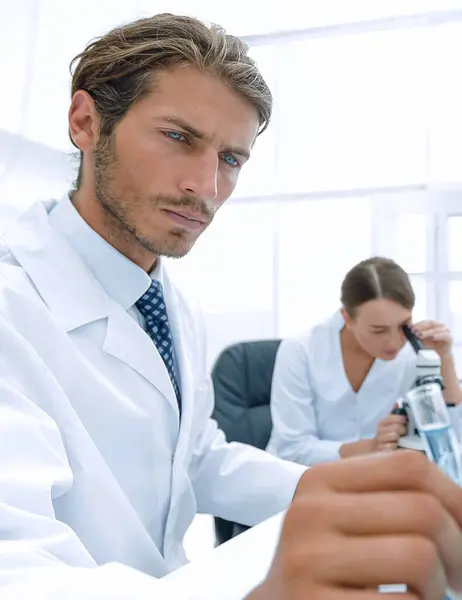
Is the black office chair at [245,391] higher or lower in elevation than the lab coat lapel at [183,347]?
lower

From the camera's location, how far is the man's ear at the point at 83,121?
1.07 metres

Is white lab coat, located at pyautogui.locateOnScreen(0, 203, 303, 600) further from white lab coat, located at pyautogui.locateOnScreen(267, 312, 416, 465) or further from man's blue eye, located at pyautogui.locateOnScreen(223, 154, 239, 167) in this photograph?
white lab coat, located at pyautogui.locateOnScreen(267, 312, 416, 465)

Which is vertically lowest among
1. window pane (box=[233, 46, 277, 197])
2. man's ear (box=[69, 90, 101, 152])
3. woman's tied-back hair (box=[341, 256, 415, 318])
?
woman's tied-back hair (box=[341, 256, 415, 318])

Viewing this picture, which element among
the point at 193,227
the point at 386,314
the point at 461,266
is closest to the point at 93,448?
the point at 193,227

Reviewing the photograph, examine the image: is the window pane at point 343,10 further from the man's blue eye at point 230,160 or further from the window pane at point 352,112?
the man's blue eye at point 230,160

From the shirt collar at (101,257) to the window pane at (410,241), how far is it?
2.63 m

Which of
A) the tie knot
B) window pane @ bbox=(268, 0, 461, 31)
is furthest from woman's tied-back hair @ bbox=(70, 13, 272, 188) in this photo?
window pane @ bbox=(268, 0, 461, 31)

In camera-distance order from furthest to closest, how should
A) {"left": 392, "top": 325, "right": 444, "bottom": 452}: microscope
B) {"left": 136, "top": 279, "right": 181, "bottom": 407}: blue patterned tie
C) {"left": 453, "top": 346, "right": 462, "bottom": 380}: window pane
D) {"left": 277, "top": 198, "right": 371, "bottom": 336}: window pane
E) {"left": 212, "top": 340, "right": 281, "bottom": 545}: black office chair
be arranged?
1. {"left": 277, "top": 198, "right": 371, "bottom": 336}: window pane
2. {"left": 453, "top": 346, "right": 462, "bottom": 380}: window pane
3. {"left": 212, "top": 340, "right": 281, "bottom": 545}: black office chair
4. {"left": 392, "top": 325, "right": 444, "bottom": 452}: microscope
5. {"left": 136, "top": 279, "right": 181, "bottom": 407}: blue patterned tie

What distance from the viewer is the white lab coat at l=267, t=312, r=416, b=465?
202 cm

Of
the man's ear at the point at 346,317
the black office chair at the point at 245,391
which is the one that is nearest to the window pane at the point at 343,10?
the man's ear at the point at 346,317

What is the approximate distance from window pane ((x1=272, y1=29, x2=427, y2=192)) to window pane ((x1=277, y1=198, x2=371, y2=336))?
0.14 meters

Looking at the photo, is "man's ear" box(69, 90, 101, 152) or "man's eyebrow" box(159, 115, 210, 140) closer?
"man's eyebrow" box(159, 115, 210, 140)

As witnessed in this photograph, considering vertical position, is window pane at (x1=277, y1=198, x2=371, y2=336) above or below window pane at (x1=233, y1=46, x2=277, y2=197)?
below

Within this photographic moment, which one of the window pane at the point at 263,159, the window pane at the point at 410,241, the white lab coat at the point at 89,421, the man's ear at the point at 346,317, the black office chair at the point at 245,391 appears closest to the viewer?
the white lab coat at the point at 89,421
